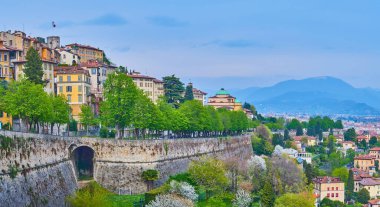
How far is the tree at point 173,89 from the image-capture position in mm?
125500

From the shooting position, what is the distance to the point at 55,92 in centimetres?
8938

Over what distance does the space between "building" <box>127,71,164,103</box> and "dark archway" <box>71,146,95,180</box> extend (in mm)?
41660

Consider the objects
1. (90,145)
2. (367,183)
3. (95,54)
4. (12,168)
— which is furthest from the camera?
(367,183)

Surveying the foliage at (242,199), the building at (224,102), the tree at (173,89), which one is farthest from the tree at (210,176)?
the building at (224,102)

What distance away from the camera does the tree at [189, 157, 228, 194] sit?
71062mm

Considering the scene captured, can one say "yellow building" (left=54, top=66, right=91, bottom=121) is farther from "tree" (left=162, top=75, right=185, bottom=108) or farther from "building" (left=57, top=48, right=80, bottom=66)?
"tree" (left=162, top=75, right=185, bottom=108)

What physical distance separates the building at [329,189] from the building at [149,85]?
1350 inches

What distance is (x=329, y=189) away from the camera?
115312mm

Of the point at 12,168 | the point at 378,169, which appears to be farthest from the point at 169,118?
the point at 378,169

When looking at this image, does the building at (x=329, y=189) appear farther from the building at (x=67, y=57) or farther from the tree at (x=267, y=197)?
the building at (x=67, y=57)

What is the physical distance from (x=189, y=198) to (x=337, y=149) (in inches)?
4939

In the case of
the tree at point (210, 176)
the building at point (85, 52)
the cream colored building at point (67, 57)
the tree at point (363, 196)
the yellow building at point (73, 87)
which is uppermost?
the building at point (85, 52)

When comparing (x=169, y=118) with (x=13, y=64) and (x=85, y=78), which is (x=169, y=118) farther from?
(x=13, y=64)

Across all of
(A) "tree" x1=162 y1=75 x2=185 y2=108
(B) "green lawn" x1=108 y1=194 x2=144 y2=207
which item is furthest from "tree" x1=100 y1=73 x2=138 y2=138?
(A) "tree" x1=162 y1=75 x2=185 y2=108
